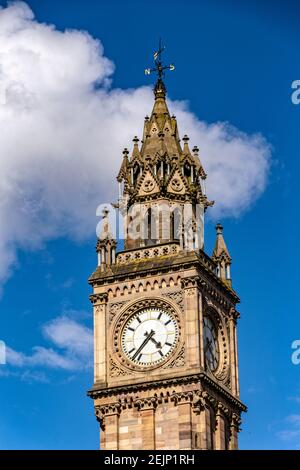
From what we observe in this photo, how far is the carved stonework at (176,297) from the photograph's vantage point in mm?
81688

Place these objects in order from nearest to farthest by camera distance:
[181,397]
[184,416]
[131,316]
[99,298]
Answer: [184,416] < [181,397] < [131,316] < [99,298]

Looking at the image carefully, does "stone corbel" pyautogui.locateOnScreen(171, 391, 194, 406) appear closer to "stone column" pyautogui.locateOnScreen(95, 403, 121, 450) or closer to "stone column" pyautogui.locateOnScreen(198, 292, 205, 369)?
"stone column" pyautogui.locateOnScreen(198, 292, 205, 369)

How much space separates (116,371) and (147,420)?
318 centimetres

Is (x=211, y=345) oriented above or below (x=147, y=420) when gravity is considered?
above

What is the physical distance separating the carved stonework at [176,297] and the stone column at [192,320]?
0.87ft

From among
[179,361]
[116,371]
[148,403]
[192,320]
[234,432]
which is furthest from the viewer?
[234,432]

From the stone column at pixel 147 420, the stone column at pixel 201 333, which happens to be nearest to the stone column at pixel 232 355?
the stone column at pixel 201 333

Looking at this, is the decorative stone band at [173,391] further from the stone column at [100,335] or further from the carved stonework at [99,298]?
the carved stonework at [99,298]

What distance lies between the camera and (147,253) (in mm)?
84250

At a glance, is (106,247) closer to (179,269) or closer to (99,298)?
(99,298)

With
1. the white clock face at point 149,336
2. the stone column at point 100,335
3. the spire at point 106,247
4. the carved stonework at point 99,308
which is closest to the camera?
the white clock face at point 149,336

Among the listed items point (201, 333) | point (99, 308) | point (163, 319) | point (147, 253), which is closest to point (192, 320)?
point (201, 333)

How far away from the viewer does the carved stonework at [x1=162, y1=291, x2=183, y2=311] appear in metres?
81.7
